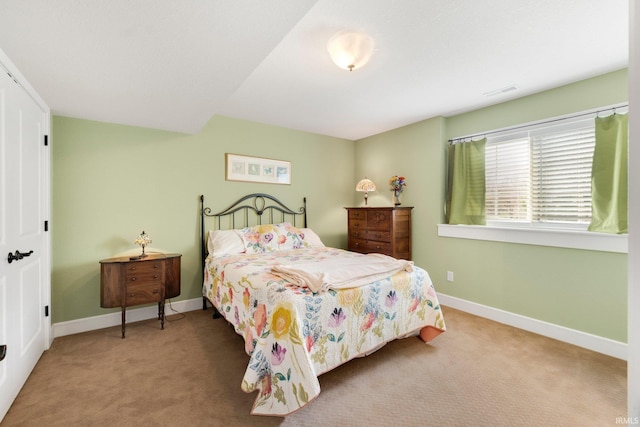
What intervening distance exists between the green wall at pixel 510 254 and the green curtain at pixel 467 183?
140 millimetres

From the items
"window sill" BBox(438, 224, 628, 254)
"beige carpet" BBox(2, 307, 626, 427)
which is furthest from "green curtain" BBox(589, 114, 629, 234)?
"beige carpet" BBox(2, 307, 626, 427)

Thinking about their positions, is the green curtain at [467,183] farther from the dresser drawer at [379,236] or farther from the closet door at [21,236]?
the closet door at [21,236]

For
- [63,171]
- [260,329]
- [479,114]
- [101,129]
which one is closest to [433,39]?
[479,114]

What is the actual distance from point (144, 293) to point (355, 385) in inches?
85.1

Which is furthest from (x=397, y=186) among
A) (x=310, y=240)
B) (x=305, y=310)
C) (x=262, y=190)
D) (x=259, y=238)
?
(x=305, y=310)

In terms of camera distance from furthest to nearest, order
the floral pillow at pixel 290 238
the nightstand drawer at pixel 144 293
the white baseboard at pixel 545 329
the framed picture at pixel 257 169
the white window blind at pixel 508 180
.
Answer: the framed picture at pixel 257 169 → the floral pillow at pixel 290 238 → the white window blind at pixel 508 180 → the nightstand drawer at pixel 144 293 → the white baseboard at pixel 545 329

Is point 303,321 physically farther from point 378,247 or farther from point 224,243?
point 378,247

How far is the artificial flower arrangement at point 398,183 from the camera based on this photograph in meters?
3.89

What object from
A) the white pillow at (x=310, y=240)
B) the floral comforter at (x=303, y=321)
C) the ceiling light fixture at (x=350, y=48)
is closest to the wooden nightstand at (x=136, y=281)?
the floral comforter at (x=303, y=321)

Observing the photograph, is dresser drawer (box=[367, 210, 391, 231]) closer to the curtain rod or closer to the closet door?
the curtain rod

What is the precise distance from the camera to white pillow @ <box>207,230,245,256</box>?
315cm

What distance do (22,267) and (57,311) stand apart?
1.10 meters

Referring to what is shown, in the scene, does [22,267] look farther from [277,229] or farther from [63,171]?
[277,229]

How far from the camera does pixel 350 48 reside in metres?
1.95
